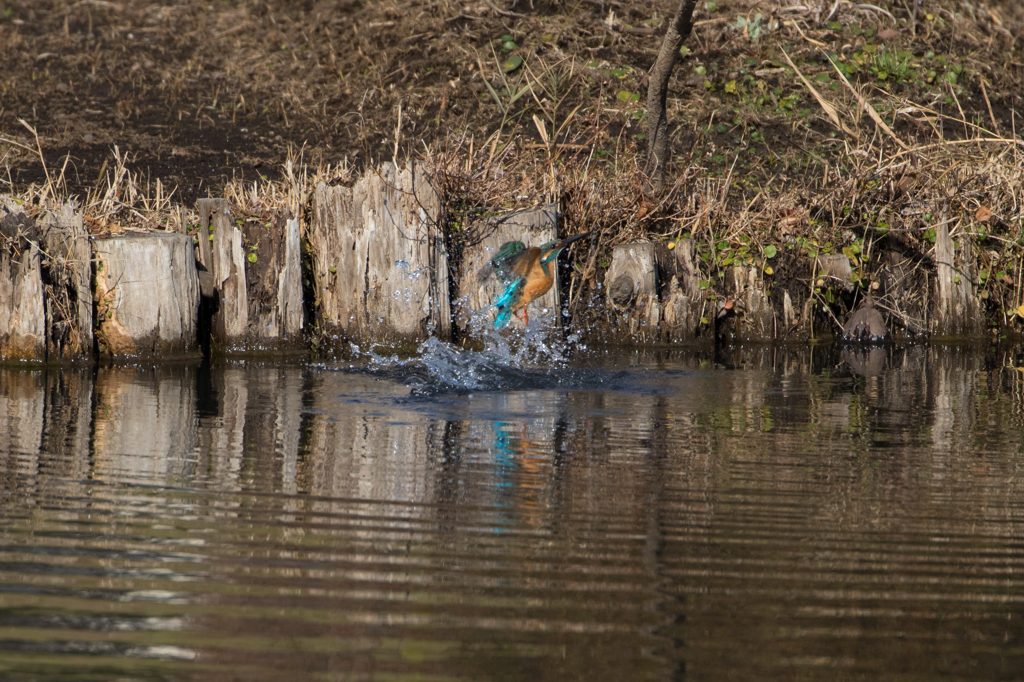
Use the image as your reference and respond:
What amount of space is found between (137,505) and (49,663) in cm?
130

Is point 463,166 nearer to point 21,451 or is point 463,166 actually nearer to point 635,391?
point 635,391

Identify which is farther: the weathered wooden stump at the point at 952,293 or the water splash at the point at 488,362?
the weathered wooden stump at the point at 952,293

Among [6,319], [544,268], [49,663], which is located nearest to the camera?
[49,663]

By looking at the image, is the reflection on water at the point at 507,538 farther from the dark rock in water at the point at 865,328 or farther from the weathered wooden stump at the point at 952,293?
the weathered wooden stump at the point at 952,293

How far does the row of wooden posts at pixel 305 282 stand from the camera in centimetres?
725

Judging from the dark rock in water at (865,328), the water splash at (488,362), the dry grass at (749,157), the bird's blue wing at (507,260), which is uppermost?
the dry grass at (749,157)

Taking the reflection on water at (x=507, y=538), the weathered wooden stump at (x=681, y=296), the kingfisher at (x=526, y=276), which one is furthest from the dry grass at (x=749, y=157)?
the reflection on water at (x=507, y=538)

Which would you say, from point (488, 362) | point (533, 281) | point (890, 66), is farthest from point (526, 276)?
point (890, 66)

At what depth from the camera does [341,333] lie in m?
7.86

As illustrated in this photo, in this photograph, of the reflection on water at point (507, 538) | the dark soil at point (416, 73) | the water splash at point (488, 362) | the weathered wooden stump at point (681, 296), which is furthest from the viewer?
the dark soil at point (416, 73)

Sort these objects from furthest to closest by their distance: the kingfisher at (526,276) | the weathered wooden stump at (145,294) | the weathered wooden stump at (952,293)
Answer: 1. the weathered wooden stump at (952,293)
2. the kingfisher at (526,276)
3. the weathered wooden stump at (145,294)

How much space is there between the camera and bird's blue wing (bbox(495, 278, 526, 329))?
7.80 m

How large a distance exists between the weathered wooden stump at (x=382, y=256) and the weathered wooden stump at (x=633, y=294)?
4.43ft

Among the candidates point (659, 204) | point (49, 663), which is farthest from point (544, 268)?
point (49, 663)
